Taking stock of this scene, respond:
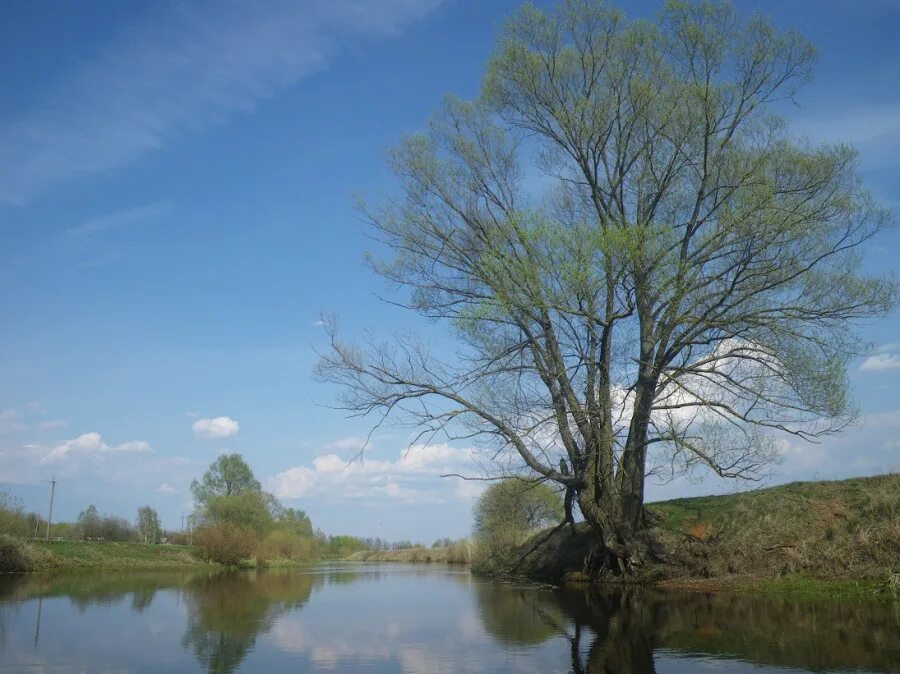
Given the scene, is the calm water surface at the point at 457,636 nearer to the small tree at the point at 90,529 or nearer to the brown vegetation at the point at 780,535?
the brown vegetation at the point at 780,535

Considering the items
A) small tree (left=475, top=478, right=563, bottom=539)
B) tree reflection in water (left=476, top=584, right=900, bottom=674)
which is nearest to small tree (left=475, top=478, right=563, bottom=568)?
small tree (left=475, top=478, right=563, bottom=539)

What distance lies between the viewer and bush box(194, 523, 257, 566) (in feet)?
115

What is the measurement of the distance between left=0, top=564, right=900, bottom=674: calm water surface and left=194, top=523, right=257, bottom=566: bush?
22.7 m

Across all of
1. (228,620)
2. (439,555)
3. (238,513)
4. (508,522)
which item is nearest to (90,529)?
(238,513)

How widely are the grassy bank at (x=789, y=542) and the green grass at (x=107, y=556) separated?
67.3ft

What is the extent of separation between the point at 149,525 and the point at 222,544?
1235 inches

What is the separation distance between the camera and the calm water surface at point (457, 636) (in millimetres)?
6160

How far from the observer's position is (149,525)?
6162cm

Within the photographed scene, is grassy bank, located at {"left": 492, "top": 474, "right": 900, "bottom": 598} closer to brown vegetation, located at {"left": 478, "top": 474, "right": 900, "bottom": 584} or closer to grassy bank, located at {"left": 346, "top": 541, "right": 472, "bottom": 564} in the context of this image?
brown vegetation, located at {"left": 478, "top": 474, "right": 900, "bottom": 584}

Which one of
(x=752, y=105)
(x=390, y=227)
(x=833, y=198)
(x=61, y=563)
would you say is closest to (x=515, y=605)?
(x=390, y=227)

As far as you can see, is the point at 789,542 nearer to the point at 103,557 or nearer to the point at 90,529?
the point at 103,557

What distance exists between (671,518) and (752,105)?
1046cm

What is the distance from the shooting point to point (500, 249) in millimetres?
16578

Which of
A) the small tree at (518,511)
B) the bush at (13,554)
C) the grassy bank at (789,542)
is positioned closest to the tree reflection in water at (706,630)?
the grassy bank at (789,542)
